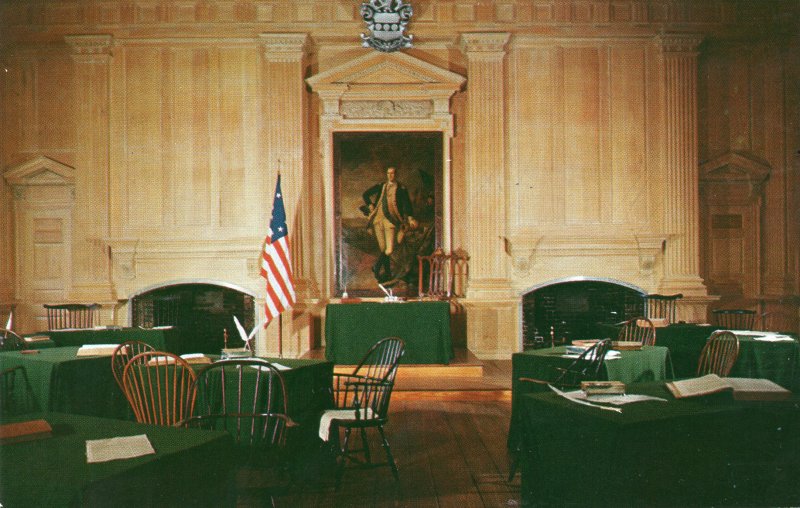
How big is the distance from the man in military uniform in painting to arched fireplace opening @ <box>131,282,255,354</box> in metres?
2.05

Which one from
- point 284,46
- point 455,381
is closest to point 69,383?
point 455,381

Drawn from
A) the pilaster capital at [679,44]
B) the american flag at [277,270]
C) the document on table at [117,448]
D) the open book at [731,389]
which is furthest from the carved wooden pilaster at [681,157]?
the document on table at [117,448]

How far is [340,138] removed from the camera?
10203 mm

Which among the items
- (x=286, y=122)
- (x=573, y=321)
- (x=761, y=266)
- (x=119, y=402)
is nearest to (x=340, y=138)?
(x=286, y=122)

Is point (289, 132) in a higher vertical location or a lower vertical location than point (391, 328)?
higher

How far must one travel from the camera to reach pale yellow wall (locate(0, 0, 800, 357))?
9.99 metres

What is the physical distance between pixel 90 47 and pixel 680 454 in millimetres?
9927

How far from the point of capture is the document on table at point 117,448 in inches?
89.7

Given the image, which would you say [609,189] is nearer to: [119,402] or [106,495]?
[119,402]

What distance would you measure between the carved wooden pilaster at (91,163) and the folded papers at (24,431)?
7841mm

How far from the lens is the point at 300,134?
392 inches

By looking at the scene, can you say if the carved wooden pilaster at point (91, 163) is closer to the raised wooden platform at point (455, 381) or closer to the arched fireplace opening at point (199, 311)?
the arched fireplace opening at point (199, 311)

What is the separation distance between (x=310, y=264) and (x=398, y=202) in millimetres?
1596

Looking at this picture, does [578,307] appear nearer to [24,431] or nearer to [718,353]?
[718,353]
